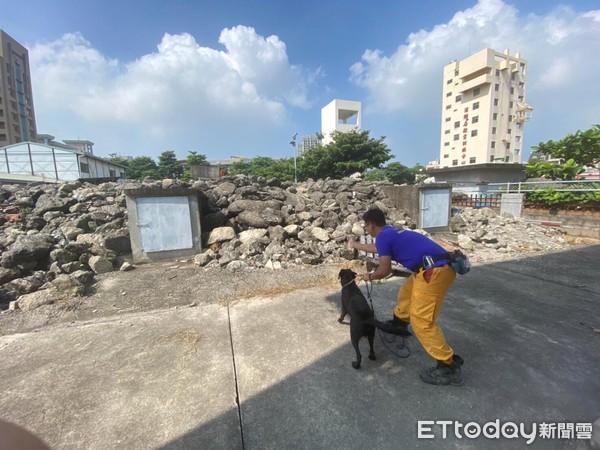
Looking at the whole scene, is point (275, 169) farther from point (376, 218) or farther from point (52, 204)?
point (376, 218)

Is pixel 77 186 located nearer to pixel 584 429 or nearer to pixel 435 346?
pixel 435 346

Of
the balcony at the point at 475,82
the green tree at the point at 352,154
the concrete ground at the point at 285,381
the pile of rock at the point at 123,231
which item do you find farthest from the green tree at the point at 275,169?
the balcony at the point at 475,82

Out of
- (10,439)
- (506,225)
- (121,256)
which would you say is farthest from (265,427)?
(506,225)

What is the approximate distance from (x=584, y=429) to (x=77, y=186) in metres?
12.3

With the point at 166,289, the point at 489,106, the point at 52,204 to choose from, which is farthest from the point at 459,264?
the point at 489,106

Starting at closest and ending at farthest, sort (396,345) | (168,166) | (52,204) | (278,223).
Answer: (396,345)
(278,223)
(52,204)
(168,166)

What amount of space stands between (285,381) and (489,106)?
46.6 meters

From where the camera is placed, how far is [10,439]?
88 cm

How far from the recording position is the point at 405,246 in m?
2.17

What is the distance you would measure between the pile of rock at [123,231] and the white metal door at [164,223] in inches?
20.2

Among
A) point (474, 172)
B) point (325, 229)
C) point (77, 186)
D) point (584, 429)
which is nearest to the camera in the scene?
point (584, 429)

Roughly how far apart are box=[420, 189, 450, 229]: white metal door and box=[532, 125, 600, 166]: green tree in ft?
19.2

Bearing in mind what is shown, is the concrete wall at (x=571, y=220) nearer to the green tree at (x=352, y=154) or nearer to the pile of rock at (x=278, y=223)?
the pile of rock at (x=278, y=223)

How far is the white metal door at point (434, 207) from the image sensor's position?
25.3ft
